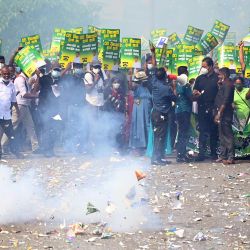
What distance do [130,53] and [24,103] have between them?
2.66m

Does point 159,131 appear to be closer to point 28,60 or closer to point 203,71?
point 203,71

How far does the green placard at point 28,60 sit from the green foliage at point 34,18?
39318 mm

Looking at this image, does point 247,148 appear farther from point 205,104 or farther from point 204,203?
point 204,203

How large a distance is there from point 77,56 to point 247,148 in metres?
4.19

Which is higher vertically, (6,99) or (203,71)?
(203,71)

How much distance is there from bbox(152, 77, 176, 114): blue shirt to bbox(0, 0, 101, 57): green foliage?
4083 cm

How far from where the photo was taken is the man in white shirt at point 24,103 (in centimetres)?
1520

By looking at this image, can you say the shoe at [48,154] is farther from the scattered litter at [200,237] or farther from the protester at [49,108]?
the scattered litter at [200,237]

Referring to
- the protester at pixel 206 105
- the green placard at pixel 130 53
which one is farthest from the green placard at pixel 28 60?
the protester at pixel 206 105

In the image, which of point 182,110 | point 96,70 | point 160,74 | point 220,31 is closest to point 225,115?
point 182,110

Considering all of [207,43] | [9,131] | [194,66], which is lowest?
[9,131]

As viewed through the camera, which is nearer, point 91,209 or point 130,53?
point 91,209

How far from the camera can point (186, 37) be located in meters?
20.2

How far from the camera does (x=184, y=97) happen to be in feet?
47.6
